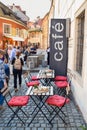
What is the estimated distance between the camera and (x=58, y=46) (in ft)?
29.8

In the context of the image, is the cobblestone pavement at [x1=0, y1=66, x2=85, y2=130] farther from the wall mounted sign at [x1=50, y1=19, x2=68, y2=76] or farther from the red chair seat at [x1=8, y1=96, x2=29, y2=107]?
the wall mounted sign at [x1=50, y1=19, x2=68, y2=76]

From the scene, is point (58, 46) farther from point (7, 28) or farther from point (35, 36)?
point (35, 36)

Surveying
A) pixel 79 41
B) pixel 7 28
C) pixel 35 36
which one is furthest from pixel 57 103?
pixel 35 36

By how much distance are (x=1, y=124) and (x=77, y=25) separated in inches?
162

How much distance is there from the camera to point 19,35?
3994 cm

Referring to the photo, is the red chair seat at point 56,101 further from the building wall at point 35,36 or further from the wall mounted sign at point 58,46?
the building wall at point 35,36

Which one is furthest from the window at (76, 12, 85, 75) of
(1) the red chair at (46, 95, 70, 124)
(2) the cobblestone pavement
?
(1) the red chair at (46, 95, 70, 124)

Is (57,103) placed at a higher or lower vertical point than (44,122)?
higher

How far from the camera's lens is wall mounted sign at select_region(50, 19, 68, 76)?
8859mm

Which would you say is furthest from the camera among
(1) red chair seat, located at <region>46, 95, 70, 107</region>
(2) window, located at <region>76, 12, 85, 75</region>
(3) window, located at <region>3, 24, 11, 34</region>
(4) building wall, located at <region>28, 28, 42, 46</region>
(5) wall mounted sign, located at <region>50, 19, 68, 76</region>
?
(4) building wall, located at <region>28, 28, 42, 46</region>

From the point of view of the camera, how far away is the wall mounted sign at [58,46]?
886 cm

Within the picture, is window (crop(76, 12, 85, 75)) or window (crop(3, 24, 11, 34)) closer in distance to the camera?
window (crop(76, 12, 85, 75))

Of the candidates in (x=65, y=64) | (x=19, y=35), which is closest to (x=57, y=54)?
(x=65, y=64)

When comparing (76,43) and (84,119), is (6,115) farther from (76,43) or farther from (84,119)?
(76,43)
